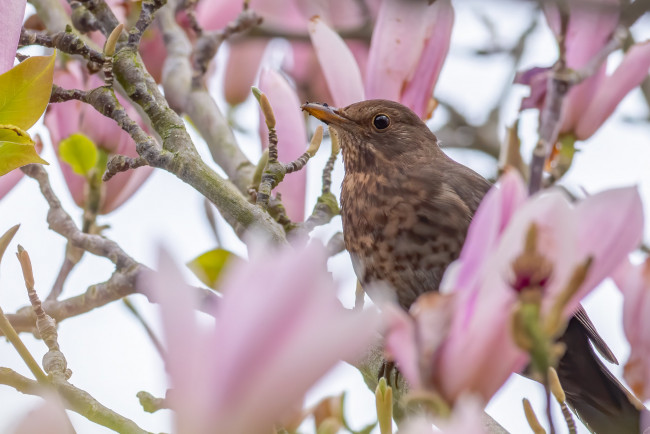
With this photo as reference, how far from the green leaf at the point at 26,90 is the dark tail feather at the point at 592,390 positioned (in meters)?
1.04

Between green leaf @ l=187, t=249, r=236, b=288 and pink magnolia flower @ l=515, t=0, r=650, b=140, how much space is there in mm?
638

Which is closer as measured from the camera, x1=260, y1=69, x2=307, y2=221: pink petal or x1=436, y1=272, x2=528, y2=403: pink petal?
x1=436, y1=272, x2=528, y2=403: pink petal

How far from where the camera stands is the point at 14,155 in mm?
935

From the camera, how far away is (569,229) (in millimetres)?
673

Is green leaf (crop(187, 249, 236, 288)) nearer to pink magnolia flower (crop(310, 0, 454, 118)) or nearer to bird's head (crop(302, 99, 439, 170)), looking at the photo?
pink magnolia flower (crop(310, 0, 454, 118))

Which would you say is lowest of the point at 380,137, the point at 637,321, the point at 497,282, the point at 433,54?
the point at 637,321

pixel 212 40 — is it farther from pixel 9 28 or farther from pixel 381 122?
pixel 9 28

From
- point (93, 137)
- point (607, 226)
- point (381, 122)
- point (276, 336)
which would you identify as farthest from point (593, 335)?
point (276, 336)

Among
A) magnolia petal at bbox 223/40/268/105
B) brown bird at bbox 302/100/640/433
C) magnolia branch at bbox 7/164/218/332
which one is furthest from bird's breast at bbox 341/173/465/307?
magnolia branch at bbox 7/164/218/332

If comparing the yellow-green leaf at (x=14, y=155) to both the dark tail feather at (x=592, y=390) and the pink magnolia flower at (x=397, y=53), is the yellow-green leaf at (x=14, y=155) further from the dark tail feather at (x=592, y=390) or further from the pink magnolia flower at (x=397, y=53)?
the dark tail feather at (x=592, y=390)

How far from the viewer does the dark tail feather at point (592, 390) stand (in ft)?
4.87

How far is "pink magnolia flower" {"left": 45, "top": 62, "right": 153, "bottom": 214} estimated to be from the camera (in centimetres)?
162

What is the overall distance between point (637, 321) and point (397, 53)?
603 mm

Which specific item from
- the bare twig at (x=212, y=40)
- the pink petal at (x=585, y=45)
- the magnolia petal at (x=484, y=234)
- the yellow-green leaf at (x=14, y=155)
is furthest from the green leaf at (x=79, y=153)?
the magnolia petal at (x=484, y=234)
